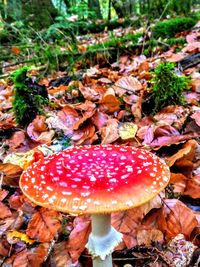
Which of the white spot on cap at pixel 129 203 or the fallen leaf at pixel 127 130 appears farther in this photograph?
the fallen leaf at pixel 127 130

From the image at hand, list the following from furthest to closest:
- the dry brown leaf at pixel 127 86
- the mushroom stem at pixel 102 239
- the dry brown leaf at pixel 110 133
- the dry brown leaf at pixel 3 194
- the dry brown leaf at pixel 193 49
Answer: the dry brown leaf at pixel 193 49 < the dry brown leaf at pixel 127 86 < the dry brown leaf at pixel 110 133 < the dry brown leaf at pixel 3 194 < the mushroom stem at pixel 102 239

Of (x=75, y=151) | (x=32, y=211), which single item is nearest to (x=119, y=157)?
(x=75, y=151)

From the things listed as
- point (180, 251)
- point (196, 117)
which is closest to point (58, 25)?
point (196, 117)

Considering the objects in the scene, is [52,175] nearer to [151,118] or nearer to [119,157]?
[119,157]

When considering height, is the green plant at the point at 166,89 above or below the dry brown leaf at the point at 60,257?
above

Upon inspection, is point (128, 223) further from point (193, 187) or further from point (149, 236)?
point (193, 187)

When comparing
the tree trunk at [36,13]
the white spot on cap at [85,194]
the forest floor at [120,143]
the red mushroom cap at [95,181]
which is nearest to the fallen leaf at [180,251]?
the forest floor at [120,143]

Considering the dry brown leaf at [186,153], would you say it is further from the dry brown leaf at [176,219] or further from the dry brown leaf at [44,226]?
the dry brown leaf at [44,226]
